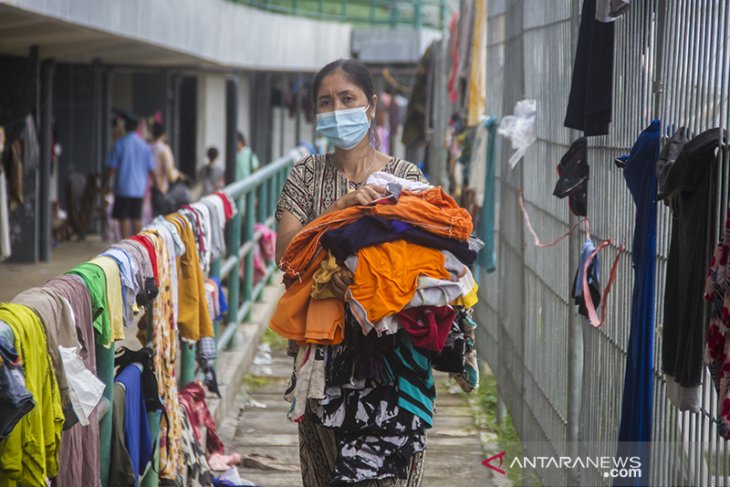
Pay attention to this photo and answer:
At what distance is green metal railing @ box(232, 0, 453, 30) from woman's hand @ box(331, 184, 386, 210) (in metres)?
22.3

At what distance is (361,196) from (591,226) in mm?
1186

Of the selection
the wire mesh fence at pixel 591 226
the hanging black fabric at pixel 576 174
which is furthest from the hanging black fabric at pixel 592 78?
the hanging black fabric at pixel 576 174

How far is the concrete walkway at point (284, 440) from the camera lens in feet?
20.9

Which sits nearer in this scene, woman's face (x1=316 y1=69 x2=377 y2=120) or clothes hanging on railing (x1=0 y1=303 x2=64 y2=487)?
clothes hanging on railing (x1=0 y1=303 x2=64 y2=487)

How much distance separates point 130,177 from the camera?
1578 centimetres

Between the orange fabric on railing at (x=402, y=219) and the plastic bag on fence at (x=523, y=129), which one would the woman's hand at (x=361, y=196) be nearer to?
the orange fabric on railing at (x=402, y=219)

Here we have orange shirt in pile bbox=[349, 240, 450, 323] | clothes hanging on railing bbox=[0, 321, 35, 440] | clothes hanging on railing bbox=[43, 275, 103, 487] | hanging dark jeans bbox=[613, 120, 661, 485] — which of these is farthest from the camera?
orange shirt in pile bbox=[349, 240, 450, 323]

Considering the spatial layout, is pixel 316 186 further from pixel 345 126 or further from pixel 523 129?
pixel 523 129

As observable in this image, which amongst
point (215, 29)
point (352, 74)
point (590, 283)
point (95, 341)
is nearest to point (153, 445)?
point (95, 341)

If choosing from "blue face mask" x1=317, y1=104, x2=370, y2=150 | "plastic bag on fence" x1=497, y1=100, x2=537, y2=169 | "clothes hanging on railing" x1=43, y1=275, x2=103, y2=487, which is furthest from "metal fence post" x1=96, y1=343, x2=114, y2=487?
"plastic bag on fence" x1=497, y1=100, x2=537, y2=169

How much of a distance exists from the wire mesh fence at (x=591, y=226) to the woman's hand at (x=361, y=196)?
34.1 inches

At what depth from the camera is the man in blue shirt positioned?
1581 cm

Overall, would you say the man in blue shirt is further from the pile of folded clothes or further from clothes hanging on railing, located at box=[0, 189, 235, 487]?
the pile of folded clothes

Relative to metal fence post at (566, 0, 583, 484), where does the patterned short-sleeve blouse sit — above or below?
above
